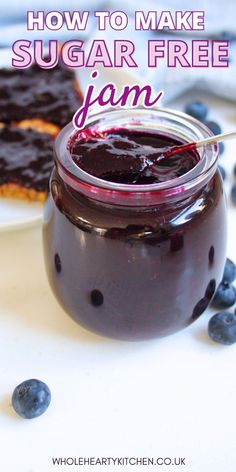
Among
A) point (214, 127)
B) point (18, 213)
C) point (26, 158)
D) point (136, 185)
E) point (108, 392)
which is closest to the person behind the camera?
point (136, 185)

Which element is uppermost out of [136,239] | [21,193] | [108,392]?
[136,239]

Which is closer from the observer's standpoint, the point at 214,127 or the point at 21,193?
the point at 21,193

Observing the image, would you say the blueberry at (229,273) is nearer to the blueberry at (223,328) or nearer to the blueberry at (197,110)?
the blueberry at (223,328)

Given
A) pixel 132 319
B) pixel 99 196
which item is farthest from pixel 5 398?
pixel 99 196

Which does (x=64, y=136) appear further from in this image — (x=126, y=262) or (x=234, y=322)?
(x=234, y=322)

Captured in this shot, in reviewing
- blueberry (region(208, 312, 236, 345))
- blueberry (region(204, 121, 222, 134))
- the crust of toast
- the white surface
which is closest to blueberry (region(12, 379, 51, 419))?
the white surface

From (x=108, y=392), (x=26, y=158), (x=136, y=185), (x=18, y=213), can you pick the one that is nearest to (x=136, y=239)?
(x=136, y=185)

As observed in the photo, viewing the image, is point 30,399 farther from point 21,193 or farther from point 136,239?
point 21,193

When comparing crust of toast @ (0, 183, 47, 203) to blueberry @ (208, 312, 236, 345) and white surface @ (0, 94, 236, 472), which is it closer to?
white surface @ (0, 94, 236, 472)
